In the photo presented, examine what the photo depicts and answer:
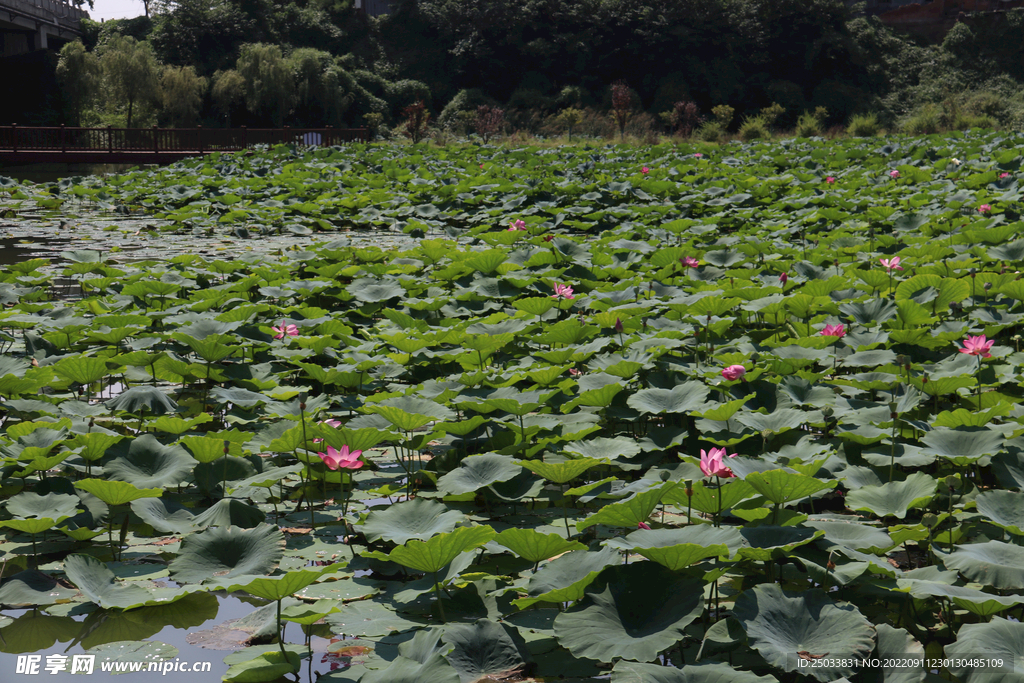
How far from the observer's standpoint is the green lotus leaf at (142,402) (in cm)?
238

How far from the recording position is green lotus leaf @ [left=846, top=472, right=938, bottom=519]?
1.60 meters

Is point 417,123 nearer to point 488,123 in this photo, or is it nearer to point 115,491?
point 488,123

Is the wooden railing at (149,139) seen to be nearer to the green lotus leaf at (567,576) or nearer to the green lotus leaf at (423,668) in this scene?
the green lotus leaf at (567,576)

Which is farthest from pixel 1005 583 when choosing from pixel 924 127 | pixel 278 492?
pixel 924 127

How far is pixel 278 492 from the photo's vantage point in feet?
7.00

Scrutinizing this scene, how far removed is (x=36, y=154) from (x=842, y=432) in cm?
1889

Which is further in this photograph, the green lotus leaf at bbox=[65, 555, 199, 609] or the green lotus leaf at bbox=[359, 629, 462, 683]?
the green lotus leaf at bbox=[65, 555, 199, 609]

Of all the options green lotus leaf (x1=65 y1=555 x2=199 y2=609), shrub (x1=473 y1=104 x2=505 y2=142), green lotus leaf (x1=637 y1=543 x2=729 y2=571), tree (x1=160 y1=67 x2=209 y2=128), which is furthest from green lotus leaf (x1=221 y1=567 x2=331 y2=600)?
tree (x1=160 y1=67 x2=209 y2=128)

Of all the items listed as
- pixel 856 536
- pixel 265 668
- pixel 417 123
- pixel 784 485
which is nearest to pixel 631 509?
pixel 784 485

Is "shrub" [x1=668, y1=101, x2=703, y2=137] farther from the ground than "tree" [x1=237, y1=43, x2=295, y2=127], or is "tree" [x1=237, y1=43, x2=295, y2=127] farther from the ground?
"tree" [x1=237, y1=43, x2=295, y2=127]

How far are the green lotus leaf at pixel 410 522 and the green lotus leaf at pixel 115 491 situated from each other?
21.6 inches

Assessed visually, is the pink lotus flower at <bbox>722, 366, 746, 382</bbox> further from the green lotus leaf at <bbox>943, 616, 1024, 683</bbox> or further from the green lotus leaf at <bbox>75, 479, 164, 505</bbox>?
the green lotus leaf at <bbox>75, 479, 164, 505</bbox>

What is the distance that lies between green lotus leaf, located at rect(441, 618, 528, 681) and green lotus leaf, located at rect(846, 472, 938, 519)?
842 mm

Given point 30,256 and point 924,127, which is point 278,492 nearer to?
point 30,256
